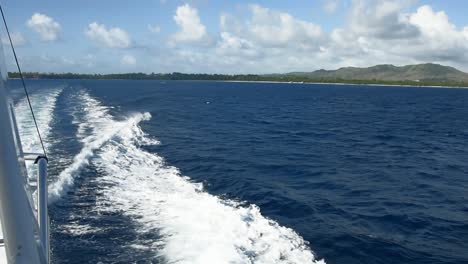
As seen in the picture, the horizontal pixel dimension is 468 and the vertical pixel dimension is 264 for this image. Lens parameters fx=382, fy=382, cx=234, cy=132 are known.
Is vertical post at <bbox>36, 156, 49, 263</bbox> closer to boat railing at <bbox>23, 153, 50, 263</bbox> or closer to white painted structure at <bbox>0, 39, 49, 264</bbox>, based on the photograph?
boat railing at <bbox>23, 153, 50, 263</bbox>

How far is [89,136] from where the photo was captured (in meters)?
31.2

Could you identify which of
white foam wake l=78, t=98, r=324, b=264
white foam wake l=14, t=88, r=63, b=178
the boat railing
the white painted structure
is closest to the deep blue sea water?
white foam wake l=78, t=98, r=324, b=264

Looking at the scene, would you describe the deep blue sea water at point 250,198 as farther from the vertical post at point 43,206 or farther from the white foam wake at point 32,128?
the vertical post at point 43,206

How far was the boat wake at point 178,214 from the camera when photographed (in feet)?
41.2

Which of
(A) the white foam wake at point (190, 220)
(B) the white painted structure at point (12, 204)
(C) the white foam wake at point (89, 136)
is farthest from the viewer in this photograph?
(C) the white foam wake at point (89, 136)

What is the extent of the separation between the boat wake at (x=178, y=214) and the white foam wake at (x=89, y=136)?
66 millimetres

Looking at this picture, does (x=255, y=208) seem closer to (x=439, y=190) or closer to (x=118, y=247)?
(x=118, y=247)

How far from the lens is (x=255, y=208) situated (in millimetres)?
17203

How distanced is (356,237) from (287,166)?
10.7 metres

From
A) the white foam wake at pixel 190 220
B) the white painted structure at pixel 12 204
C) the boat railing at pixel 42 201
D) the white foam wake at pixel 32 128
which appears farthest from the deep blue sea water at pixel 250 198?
the white painted structure at pixel 12 204

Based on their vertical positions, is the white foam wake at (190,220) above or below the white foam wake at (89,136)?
below

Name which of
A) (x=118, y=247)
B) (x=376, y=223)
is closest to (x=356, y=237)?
(x=376, y=223)

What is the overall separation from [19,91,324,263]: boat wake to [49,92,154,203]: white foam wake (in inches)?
2.6

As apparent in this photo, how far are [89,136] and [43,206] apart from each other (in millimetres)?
29035
